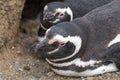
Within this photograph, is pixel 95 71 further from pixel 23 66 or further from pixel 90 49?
pixel 23 66

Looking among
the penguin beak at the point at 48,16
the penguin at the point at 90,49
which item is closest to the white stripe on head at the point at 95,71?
the penguin at the point at 90,49

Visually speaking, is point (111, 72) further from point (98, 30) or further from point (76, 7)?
point (76, 7)

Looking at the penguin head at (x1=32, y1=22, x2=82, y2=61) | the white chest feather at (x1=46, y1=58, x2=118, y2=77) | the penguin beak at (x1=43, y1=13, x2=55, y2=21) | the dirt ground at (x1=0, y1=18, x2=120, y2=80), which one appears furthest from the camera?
the penguin beak at (x1=43, y1=13, x2=55, y2=21)

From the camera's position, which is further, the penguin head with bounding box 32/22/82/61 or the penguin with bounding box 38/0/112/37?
the penguin with bounding box 38/0/112/37

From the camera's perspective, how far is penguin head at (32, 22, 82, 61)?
3709mm

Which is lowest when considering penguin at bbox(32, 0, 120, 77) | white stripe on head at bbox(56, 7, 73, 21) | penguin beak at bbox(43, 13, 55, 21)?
penguin at bbox(32, 0, 120, 77)

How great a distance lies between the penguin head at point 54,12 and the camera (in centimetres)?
427

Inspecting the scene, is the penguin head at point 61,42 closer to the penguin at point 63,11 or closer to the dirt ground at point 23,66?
the dirt ground at point 23,66

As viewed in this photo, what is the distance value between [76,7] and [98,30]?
31.2 inches

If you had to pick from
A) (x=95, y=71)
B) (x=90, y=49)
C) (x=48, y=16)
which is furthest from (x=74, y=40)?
(x=48, y=16)

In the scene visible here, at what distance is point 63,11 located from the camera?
4328 millimetres

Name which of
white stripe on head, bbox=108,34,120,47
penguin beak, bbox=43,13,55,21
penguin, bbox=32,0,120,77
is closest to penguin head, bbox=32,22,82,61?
penguin, bbox=32,0,120,77

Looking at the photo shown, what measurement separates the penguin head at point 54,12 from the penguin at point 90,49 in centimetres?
32

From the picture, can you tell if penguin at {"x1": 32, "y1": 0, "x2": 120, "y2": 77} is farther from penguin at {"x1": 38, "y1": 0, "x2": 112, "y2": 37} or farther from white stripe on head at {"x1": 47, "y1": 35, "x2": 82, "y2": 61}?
penguin at {"x1": 38, "y1": 0, "x2": 112, "y2": 37}
